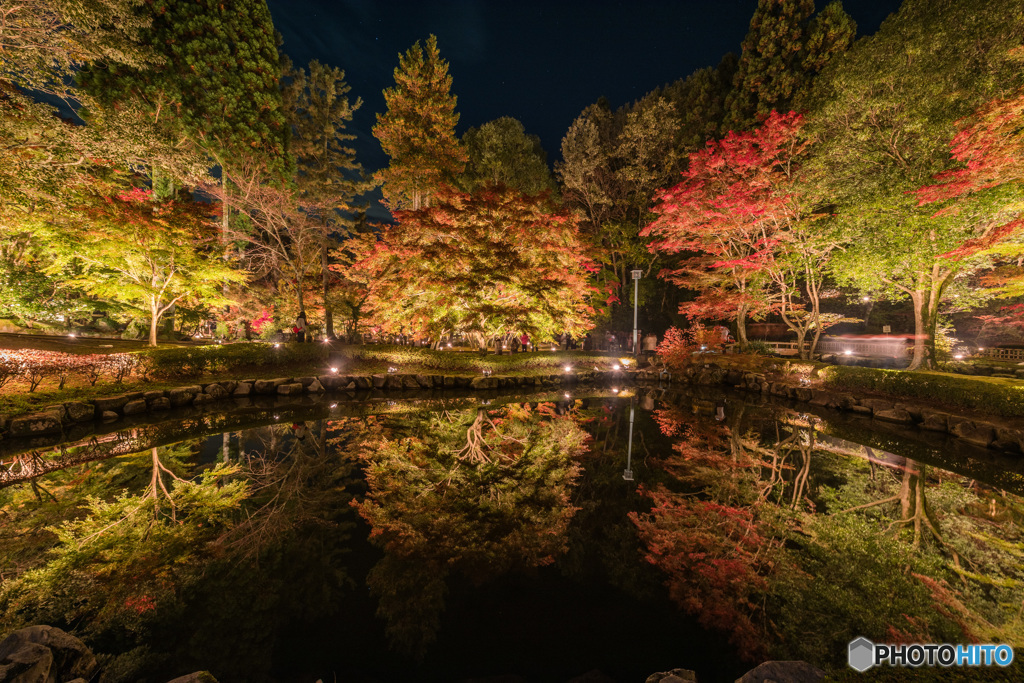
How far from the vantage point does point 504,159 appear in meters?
22.5

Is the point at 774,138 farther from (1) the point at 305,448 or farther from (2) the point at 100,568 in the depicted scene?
(2) the point at 100,568

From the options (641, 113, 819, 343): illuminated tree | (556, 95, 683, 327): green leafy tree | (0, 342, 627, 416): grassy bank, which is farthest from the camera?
(556, 95, 683, 327): green leafy tree

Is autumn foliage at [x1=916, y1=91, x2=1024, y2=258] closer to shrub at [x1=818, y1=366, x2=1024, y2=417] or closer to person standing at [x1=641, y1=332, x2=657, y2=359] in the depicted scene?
shrub at [x1=818, y1=366, x2=1024, y2=417]

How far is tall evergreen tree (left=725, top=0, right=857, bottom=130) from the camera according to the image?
17.9m

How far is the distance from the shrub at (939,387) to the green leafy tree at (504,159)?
692 inches

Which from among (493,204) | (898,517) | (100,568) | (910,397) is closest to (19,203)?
(100,568)

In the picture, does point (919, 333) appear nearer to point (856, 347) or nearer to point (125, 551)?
point (856, 347)

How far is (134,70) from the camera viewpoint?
46.4 feet

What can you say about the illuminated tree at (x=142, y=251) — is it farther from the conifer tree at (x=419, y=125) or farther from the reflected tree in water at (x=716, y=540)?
the reflected tree in water at (x=716, y=540)

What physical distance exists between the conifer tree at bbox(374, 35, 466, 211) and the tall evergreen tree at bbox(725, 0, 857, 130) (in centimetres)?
1488

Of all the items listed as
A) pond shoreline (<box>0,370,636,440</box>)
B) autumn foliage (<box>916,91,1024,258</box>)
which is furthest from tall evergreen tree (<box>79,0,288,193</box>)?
autumn foliage (<box>916,91,1024,258</box>)

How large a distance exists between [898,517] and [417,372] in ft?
40.0

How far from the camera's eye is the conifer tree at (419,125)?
1762cm

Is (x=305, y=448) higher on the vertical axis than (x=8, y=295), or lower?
lower
